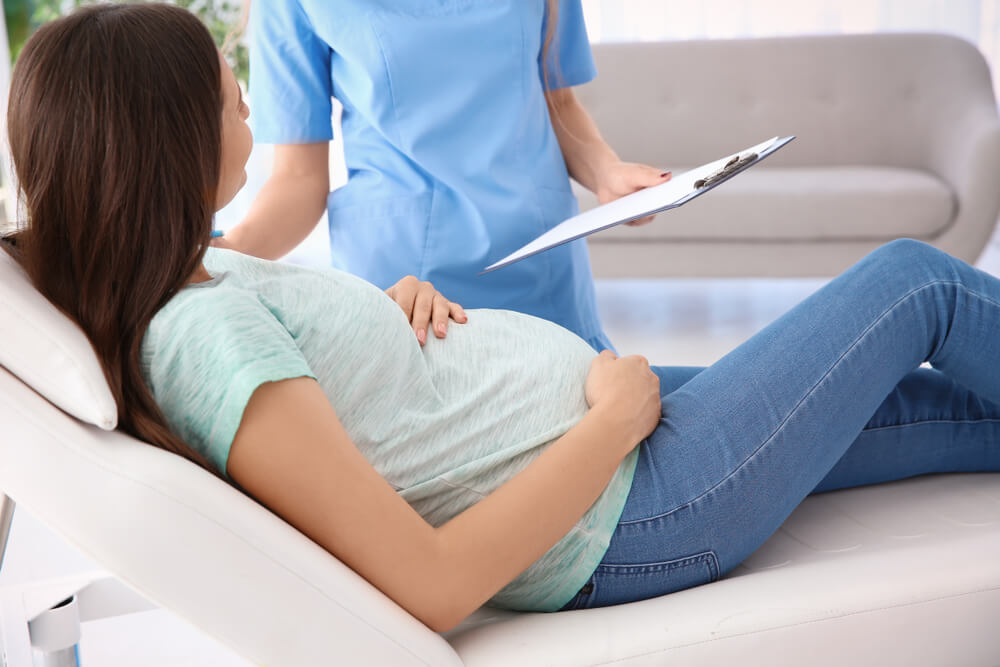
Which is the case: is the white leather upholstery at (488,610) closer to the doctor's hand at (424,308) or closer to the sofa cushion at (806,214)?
the doctor's hand at (424,308)

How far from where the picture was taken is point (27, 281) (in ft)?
2.55

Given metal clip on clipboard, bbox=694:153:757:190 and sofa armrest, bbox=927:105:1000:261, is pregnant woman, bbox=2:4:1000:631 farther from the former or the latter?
sofa armrest, bbox=927:105:1000:261

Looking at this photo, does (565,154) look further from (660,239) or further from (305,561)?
(660,239)

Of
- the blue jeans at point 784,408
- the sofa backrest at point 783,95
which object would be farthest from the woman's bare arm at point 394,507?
the sofa backrest at point 783,95

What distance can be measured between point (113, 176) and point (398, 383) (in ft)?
1.03

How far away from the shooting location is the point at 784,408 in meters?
0.97

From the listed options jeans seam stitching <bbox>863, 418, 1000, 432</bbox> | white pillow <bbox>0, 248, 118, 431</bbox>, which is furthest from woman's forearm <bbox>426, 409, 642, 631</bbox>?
jeans seam stitching <bbox>863, 418, 1000, 432</bbox>

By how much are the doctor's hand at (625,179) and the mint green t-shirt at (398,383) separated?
1.37ft

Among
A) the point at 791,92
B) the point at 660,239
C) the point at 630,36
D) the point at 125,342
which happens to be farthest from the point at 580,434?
the point at 630,36

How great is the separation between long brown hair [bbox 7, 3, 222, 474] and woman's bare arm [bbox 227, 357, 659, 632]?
76mm

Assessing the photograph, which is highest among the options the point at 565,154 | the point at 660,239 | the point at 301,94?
the point at 301,94

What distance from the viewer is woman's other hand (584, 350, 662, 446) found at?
0.93 metres

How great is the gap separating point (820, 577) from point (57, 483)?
2.29ft

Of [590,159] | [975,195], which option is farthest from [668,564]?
[975,195]
